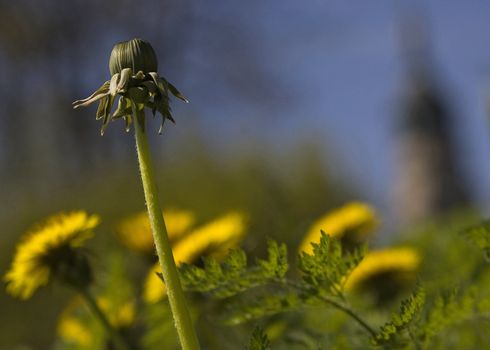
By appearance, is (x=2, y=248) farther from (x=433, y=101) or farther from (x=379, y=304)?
(x=433, y=101)

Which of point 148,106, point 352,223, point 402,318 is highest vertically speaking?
point 352,223

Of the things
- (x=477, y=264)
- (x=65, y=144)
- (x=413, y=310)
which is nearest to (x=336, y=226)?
(x=477, y=264)

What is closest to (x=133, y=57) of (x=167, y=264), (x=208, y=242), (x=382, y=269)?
(x=167, y=264)

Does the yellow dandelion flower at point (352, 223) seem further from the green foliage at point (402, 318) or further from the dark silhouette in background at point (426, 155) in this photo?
the dark silhouette in background at point (426, 155)

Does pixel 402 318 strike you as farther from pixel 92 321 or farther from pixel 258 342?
pixel 92 321

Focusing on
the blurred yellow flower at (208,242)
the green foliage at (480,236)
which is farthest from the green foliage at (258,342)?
the blurred yellow flower at (208,242)

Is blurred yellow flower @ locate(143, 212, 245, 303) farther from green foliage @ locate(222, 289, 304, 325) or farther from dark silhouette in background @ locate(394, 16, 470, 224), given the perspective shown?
dark silhouette in background @ locate(394, 16, 470, 224)
